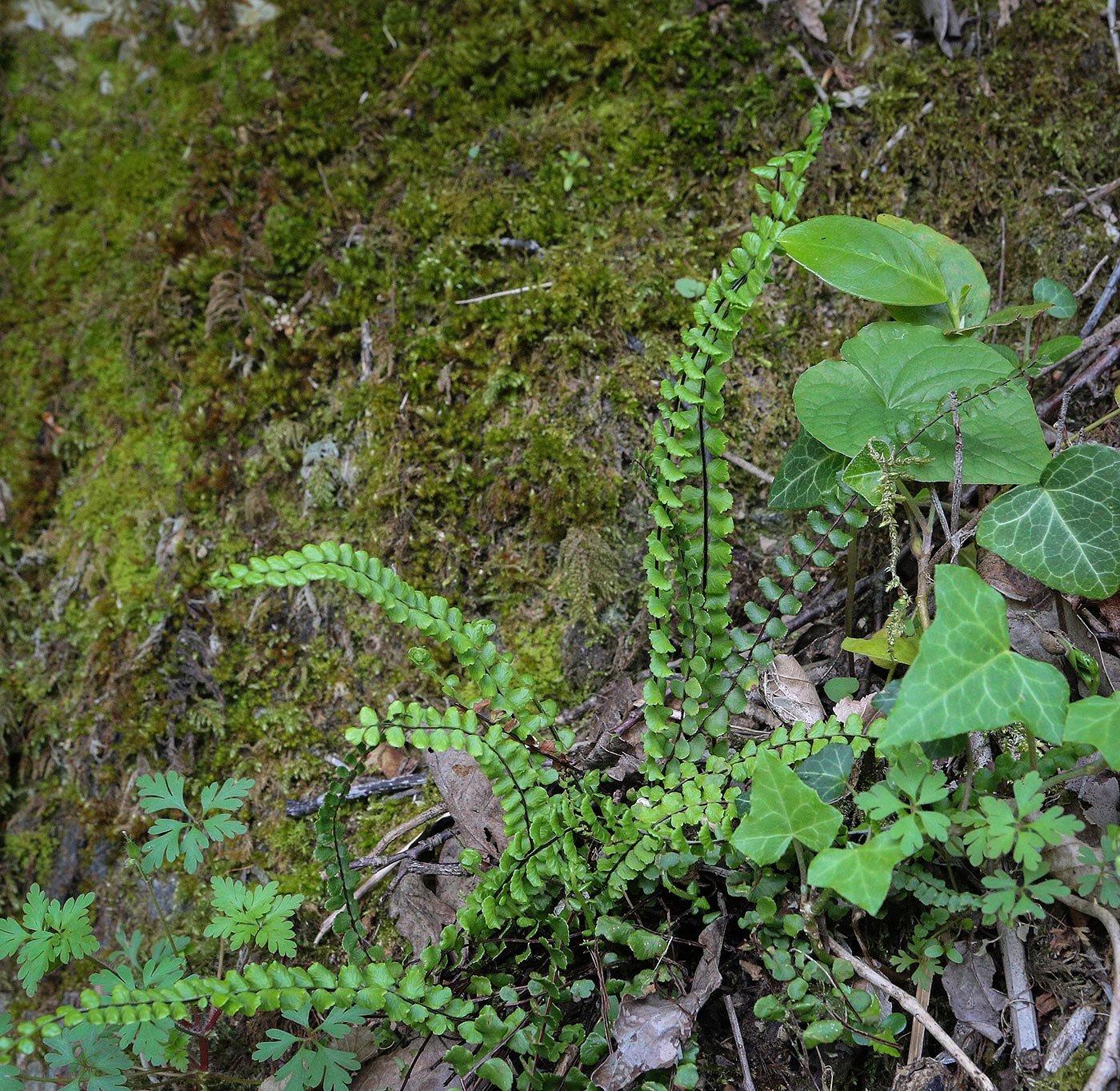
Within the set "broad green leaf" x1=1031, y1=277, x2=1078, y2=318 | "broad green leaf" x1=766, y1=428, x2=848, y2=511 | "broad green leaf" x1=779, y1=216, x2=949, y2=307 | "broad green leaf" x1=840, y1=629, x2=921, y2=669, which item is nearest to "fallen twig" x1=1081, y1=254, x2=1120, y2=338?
"broad green leaf" x1=1031, y1=277, x2=1078, y2=318

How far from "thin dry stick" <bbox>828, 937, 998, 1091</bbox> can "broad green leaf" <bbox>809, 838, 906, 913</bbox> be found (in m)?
0.29

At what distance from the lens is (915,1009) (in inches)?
67.1

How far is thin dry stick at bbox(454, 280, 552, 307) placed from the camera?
3037 millimetres

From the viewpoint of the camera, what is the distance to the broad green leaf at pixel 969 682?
60.4 inches

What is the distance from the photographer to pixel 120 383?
3.53 metres

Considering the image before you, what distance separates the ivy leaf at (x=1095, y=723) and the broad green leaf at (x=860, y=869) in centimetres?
39

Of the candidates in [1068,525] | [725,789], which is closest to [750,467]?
[1068,525]

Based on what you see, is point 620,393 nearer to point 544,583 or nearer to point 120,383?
point 544,583

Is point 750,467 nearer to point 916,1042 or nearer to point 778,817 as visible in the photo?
point 778,817

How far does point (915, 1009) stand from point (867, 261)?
1.78 metres

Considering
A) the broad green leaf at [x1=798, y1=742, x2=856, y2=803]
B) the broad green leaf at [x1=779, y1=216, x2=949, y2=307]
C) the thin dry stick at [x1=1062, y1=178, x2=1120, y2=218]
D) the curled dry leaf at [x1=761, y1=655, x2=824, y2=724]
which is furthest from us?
the thin dry stick at [x1=1062, y1=178, x2=1120, y2=218]

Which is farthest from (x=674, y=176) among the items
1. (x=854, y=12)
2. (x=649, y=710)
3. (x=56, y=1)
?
(x=56, y=1)

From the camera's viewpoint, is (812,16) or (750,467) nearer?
(750,467)

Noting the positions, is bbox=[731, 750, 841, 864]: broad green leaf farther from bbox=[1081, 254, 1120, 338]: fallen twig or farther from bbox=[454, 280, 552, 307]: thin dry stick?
bbox=[454, 280, 552, 307]: thin dry stick
